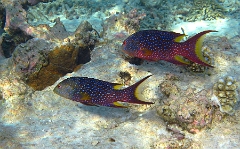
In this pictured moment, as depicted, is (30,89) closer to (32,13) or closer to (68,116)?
(68,116)

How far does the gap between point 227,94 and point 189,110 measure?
37.2 inches

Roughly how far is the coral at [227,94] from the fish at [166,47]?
31.3 inches

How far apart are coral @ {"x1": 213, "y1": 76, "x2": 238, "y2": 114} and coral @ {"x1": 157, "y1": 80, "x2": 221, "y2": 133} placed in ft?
0.59

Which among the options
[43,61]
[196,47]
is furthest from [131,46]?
[43,61]

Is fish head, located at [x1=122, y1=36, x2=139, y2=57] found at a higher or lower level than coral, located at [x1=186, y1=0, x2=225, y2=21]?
higher

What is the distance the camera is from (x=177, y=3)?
10.8 metres

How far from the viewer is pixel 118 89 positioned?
3.71 meters

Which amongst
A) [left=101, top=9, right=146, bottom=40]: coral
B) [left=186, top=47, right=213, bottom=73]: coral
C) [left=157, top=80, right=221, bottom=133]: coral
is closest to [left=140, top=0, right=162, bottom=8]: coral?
[left=101, top=9, right=146, bottom=40]: coral

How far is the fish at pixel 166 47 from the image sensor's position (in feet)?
13.0

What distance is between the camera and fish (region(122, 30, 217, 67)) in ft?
13.0

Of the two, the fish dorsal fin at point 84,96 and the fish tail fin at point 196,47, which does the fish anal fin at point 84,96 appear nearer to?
the fish dorsal fin at point 84,96

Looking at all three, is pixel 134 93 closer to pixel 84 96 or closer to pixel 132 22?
pixel 84 96

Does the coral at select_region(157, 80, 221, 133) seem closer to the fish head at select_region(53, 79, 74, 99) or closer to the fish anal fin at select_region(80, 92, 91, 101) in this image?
the fish anal fin at select_region(80, 92, 91, 101)

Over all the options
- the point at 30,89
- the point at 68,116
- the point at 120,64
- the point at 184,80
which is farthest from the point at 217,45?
the point at 30,89
